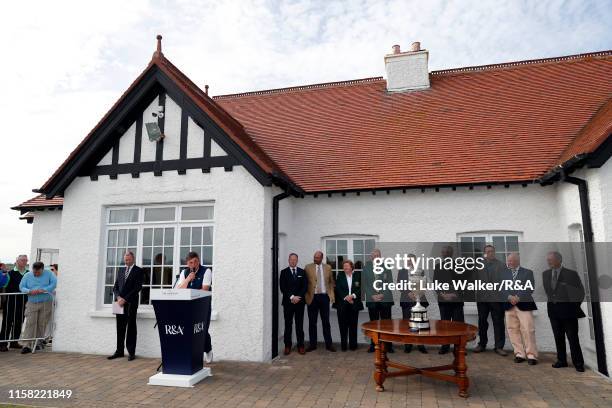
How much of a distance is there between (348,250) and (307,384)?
151 inches

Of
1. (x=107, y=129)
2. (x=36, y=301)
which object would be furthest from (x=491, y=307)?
(x=36, y=301)

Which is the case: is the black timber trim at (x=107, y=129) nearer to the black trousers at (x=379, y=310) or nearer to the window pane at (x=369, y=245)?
the window pane at (x=369, y=245)

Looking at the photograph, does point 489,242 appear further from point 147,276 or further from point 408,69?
Answer: point 147,276

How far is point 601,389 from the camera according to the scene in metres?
5.81

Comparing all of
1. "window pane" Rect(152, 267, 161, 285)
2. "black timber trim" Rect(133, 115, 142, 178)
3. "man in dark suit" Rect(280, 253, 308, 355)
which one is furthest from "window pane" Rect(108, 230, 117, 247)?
"man in dark suit" Rect(280, 253, 308, 355)

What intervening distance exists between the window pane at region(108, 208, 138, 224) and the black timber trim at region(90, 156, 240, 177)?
84cm

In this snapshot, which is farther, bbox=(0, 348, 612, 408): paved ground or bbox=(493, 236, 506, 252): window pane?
bbox=(493, 236, 506, 252): window pane

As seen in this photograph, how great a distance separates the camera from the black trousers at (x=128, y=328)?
→ 7867 millimetres

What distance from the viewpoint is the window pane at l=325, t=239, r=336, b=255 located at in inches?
379

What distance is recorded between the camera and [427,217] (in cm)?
907

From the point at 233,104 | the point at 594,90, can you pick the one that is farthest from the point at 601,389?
the point at 233,104

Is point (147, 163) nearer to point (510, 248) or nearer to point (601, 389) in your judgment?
point (510, 248)

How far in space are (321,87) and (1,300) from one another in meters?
10.6

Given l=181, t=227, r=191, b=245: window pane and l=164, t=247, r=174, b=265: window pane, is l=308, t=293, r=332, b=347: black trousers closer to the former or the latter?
l=181, t=227, r=191, b=245: window pane
